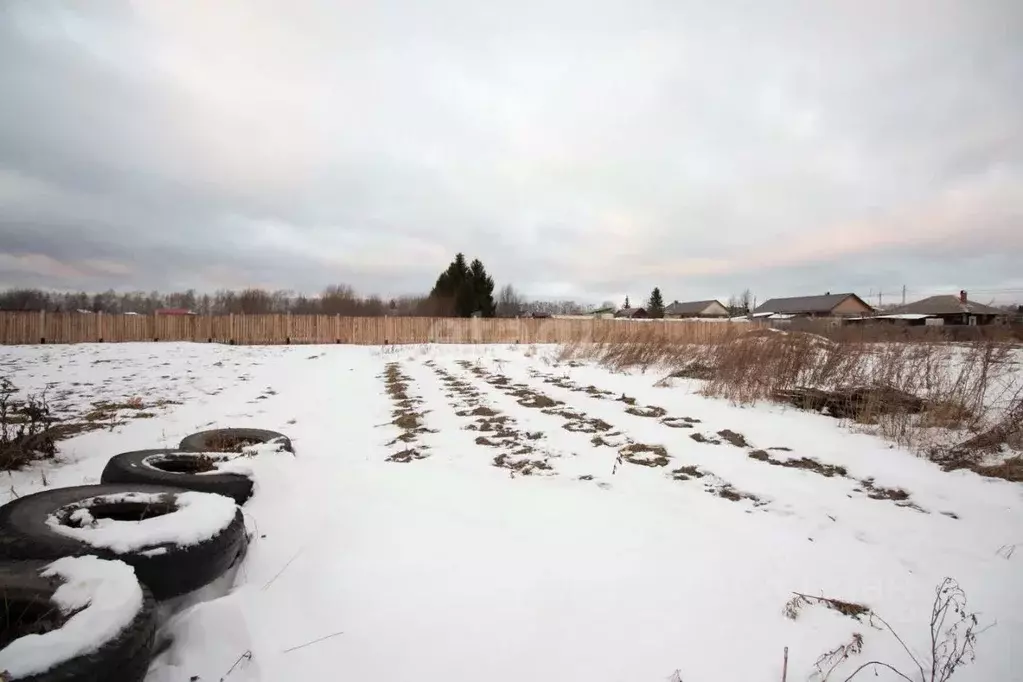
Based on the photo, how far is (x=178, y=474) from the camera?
3111 mm

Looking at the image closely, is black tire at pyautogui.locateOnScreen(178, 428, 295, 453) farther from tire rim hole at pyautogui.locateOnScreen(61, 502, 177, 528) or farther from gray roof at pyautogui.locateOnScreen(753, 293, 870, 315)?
gray roof at pyautogui.locateOnScreen(753, 293, 870, 315)

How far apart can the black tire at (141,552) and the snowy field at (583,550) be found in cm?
13

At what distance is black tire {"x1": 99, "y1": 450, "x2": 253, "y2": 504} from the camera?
3086 mm

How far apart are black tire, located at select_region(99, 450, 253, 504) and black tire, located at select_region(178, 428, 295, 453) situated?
383mm

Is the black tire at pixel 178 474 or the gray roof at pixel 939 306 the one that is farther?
the gray roof at pixel 939 306

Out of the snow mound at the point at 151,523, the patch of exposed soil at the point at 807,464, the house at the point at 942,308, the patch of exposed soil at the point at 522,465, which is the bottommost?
the patch of exposed soil at the point at 522,465

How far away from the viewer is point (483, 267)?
4197cm

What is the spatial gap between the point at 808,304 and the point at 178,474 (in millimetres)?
66699

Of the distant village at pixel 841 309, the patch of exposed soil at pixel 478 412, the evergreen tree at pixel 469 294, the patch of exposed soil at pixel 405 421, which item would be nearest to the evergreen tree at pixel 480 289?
the evergreen tree at pixel 469 294

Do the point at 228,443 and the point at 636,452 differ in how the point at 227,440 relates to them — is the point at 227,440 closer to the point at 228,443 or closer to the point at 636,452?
the point at 228,443

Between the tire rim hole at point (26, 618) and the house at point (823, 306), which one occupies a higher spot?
the house at point (823, 306)

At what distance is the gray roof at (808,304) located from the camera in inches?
2108

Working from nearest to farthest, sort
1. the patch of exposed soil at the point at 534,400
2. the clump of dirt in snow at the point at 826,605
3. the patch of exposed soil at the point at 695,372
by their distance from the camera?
the clump of dirt in snow at the point at 826,605
the patch of exposed soil at the point at 534,400
the patch of exposed soil at the point at 695,372

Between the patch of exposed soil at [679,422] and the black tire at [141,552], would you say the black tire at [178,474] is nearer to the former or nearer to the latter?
the black tire at [141,552]
